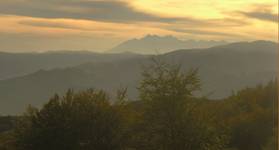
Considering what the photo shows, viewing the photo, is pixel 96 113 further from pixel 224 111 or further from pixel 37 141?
pixel 224 111

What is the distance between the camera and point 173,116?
35.9 meters

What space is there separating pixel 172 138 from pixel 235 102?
33679 mm

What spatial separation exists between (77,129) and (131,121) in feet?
13.2

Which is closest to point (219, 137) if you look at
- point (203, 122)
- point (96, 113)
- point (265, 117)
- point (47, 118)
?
point (203, 122)

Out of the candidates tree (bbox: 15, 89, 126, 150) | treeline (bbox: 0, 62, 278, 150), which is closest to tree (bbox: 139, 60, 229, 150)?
treeline (bbox: 0, 62, 278, 150)

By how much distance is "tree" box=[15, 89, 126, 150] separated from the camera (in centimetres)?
3738

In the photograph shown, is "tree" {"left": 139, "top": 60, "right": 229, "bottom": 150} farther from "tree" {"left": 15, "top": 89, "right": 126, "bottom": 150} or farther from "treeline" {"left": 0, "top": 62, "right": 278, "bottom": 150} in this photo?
"tree" {"left": 15, "top": 89, "right": 126, "bottom": 150}

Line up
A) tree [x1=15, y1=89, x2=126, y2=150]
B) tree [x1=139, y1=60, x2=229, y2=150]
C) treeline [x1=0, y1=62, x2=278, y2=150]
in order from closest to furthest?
tree [x1=139, y1=60, x2=229, y2=150], treeline [x1=0, y1=62, x2=278, y2=150], tree [x1=15, y1=89, x2=126, y2=150]

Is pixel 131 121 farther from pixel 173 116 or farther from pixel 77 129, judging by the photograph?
pixel 77 129

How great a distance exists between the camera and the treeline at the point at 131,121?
35844 millimetres

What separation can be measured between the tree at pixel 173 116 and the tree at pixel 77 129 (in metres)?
2.53

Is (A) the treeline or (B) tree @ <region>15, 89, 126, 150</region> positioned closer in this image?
(A) the treeline

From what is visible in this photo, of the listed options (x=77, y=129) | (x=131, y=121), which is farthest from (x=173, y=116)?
(x=77, y=129)

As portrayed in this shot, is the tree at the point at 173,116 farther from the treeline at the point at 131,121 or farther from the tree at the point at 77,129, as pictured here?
the tree at the point at 77,129
